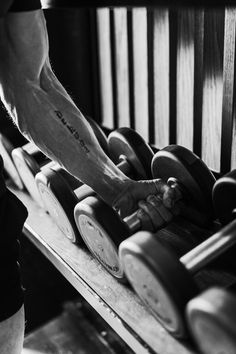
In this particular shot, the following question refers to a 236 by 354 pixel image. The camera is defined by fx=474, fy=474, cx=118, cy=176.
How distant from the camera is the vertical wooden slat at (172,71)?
4.95 ft

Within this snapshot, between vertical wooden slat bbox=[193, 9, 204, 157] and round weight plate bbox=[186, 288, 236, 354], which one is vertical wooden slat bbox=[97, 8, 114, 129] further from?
round weight plate bbox=[186, 288, 236, 354]

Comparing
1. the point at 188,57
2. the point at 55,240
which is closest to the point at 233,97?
the point at 188,57

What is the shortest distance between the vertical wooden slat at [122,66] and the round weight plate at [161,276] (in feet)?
3.45

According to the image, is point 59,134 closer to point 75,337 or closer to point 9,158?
point 9,158

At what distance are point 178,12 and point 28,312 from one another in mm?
1199

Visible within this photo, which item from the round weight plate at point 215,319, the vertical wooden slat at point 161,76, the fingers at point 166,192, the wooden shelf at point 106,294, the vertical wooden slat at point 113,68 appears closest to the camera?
the round weight plate at point 215,319

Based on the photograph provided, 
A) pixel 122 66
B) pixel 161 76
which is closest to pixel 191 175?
pixel 161 76

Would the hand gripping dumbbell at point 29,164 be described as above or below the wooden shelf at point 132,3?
below

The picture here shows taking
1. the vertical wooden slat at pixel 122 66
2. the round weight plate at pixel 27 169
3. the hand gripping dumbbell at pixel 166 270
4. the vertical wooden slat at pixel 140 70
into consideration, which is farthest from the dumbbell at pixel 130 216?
the vertical wooden slat at pixel 122 66

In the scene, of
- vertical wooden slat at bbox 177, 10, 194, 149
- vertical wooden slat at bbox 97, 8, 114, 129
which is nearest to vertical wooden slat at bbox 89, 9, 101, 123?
vertical wooden slat at bbox 97, 8, 114, 129

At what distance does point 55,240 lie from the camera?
1397 mm

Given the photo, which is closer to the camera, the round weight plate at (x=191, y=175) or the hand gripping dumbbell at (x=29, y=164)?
the round weight plate at (x=191, y=175)

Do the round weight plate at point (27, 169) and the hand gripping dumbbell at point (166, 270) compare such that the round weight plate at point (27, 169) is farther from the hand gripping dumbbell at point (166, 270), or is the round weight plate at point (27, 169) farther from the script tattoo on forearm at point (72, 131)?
the hand gripping dumbbell at point (166, 270)

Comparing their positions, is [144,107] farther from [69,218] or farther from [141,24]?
[69,218]
